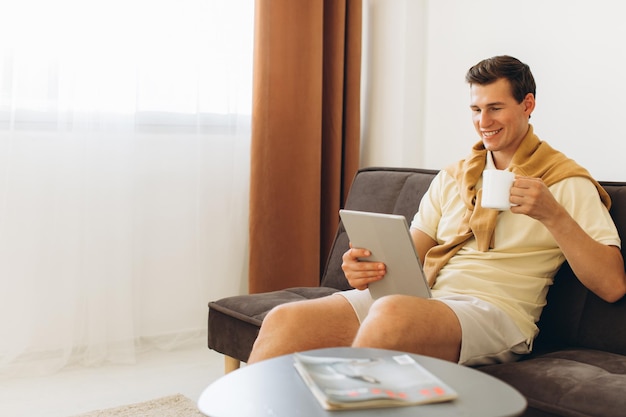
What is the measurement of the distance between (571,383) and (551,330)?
1.69 feet

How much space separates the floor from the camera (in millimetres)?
2688

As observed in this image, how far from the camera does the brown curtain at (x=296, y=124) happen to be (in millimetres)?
3395

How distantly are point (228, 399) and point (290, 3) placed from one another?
2.40 meters

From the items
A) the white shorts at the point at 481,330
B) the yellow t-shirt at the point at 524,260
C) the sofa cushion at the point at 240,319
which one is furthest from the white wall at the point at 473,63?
the sofa cushion at the point at 240,319

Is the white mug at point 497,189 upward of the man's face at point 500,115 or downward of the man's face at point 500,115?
downward

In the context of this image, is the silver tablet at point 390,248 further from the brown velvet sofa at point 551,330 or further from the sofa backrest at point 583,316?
the sofa backrest at point 583,316

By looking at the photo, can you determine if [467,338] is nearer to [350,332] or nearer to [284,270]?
[350,332]

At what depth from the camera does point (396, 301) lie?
183cm

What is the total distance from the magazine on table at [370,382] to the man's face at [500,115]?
0.92 metres

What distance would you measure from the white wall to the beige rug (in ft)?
4.88

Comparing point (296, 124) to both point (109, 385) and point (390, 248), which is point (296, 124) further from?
point (390, 248)

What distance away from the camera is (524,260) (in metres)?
2.13

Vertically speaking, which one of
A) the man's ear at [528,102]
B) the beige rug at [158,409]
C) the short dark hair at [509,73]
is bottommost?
the beige rug at [158,409]

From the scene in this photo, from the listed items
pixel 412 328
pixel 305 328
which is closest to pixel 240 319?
pixel 305 328
